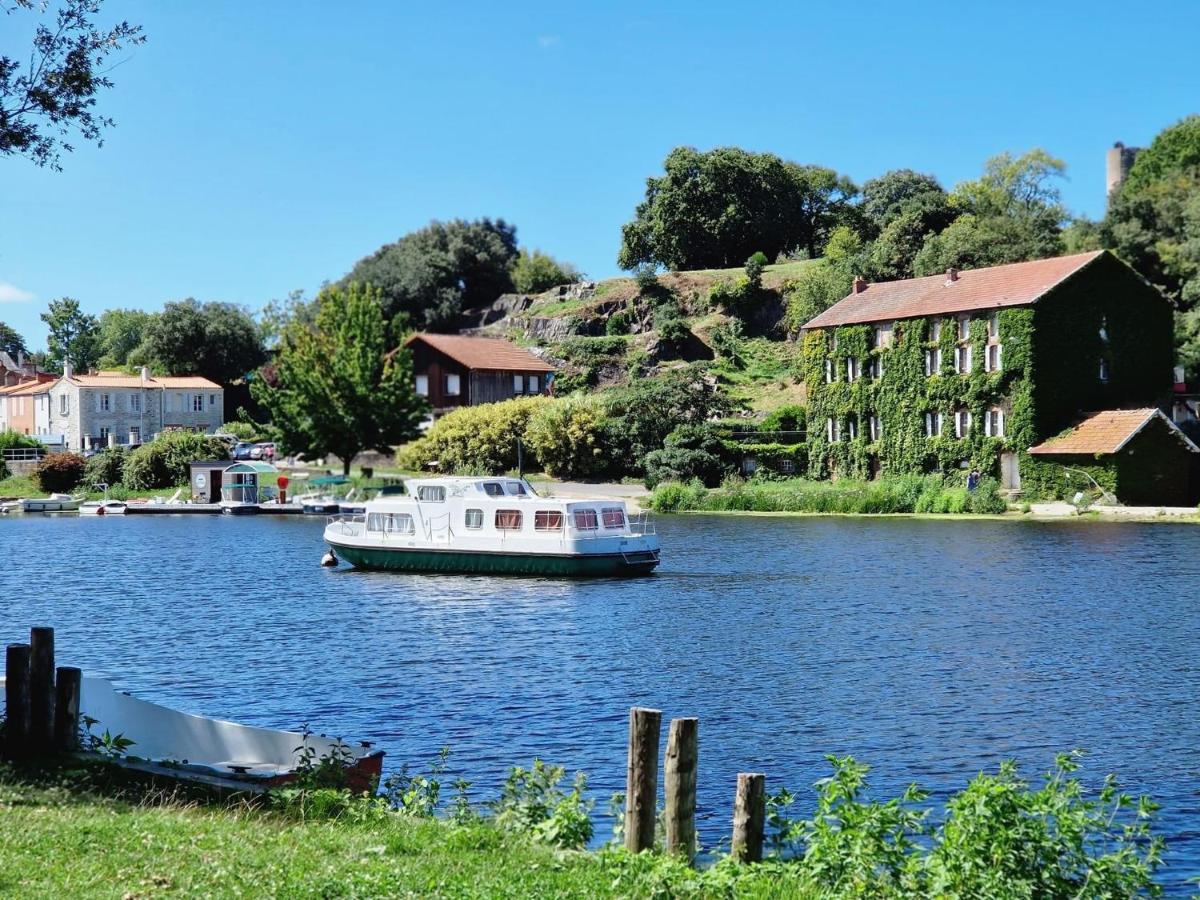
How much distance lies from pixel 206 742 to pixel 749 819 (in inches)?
343

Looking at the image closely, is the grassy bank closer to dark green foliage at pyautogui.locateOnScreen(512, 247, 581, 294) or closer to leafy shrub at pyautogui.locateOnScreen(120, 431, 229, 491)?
leafy shrub at pyautogui.locateOnScreen(120, 431, 229, 491)

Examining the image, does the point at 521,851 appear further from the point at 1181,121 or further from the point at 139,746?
the point at 1181,121

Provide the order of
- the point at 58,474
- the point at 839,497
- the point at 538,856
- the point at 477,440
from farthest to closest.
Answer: the point at 58,474
the point at 477,440
the point at 839,497
the point at 538,856

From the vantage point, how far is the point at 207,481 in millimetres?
92625

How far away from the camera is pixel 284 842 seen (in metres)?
13.2

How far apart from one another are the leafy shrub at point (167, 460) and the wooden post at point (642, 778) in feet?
293

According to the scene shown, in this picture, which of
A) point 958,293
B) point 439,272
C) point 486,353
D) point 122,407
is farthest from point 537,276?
point 958,293

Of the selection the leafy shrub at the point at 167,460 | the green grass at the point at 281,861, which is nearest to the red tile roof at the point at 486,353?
the leafy shrub at the point at 167,460

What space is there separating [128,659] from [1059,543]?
126 feet

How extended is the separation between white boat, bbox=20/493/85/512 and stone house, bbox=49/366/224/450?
2031cm

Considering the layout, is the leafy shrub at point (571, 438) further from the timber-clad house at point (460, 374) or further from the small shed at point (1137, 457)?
the small shed at point (1137, 457)

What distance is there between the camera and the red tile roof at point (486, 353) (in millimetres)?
108062

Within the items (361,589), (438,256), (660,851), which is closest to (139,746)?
(660,851)

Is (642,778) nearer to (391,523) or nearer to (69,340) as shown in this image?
(391,523)
